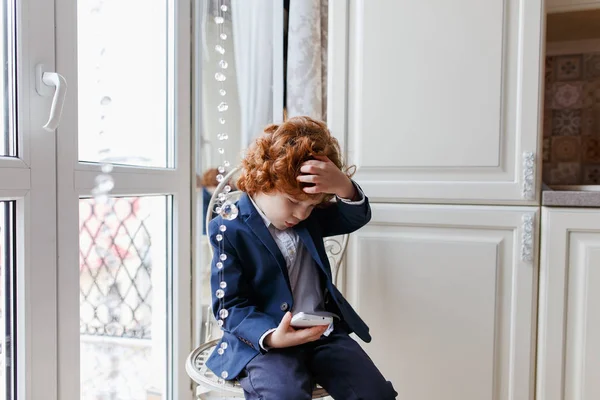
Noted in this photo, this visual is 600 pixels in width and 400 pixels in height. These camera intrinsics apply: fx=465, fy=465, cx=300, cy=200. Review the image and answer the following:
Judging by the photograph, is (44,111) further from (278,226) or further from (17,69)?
(278,226)

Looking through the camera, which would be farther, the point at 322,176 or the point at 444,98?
the point at 444,98

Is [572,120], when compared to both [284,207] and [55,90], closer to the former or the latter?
[284,207]

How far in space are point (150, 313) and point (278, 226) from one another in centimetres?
56

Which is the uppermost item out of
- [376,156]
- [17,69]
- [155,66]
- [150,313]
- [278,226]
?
[155,66]

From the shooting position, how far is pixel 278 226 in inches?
41.3

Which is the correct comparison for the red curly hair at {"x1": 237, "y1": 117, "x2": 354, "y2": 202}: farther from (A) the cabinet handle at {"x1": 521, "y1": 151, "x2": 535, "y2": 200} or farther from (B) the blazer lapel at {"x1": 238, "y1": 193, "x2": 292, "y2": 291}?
(A) the cabinet handle at {"x1": 521, "y1": 151, "x2": 535, "y2": 200}

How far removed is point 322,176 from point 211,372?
1.66 feet

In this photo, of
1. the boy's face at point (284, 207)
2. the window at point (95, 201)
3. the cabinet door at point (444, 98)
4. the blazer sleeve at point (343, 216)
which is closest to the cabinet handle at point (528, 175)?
the cabinet door at point (444, 98)

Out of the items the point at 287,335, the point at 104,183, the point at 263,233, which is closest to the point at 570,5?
the point at 263,233

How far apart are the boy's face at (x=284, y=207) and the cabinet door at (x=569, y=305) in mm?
600

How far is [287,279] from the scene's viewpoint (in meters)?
1.02

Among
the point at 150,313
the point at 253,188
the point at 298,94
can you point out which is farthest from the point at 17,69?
the point at 298,94

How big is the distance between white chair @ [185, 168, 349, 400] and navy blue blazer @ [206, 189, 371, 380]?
2 cm

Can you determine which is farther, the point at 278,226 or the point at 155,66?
the point at 155,66
